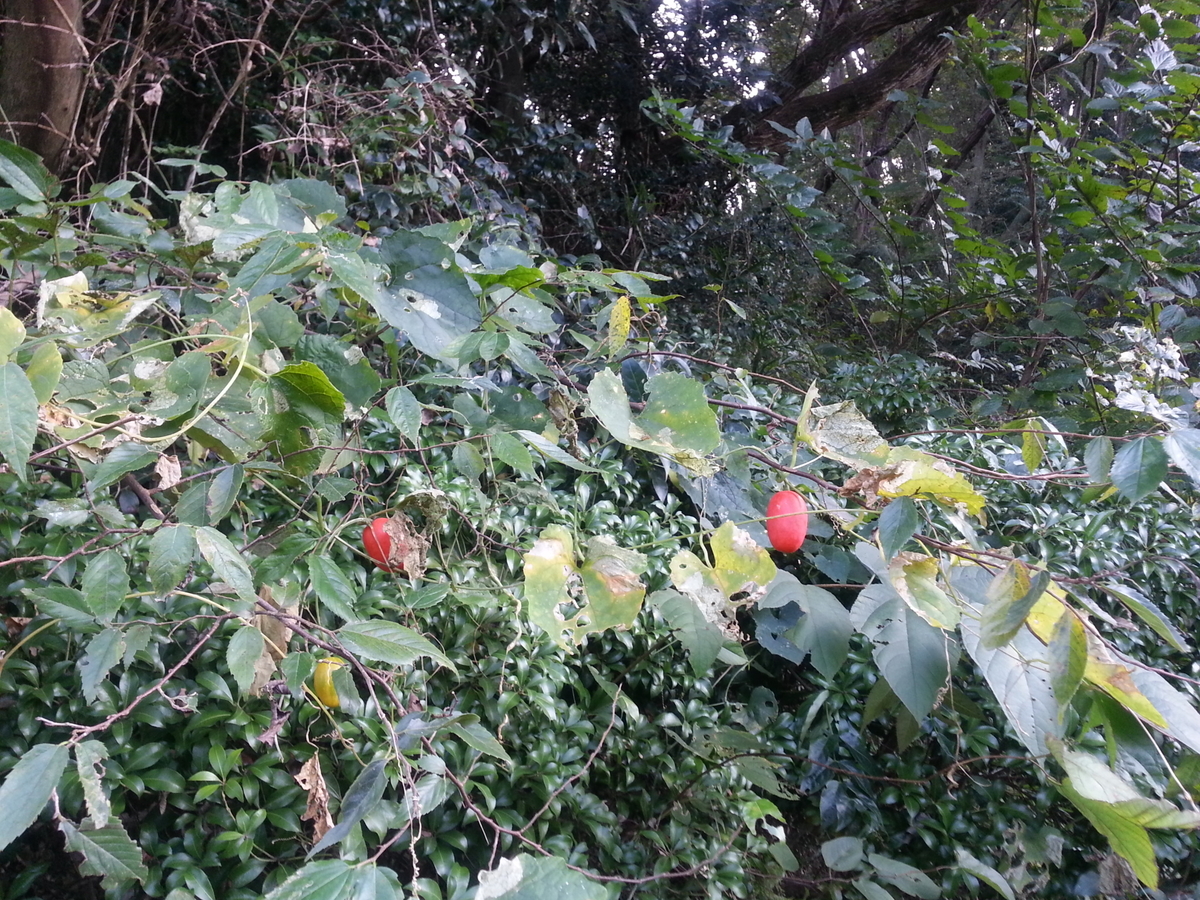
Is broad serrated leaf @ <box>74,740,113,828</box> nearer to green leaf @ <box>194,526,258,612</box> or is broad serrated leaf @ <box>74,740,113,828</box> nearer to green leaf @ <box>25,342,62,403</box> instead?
green leaf @ <box>194,526,258,612</box>

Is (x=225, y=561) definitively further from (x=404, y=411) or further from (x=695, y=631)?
(x=695, y=631)

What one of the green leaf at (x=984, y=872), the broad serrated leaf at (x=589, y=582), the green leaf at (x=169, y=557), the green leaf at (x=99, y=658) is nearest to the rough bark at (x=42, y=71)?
the green leaf at (x=99, y=658)

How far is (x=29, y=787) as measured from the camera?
1.98 ft

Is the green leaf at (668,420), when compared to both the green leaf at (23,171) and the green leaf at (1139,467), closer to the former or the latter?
the green leaf at (1139,467)

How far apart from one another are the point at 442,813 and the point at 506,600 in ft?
1.25

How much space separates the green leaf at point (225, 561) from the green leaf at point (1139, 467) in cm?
88

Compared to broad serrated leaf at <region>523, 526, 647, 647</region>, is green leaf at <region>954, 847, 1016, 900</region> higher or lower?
lower

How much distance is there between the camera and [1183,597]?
194 cm

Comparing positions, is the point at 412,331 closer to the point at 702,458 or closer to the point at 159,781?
the point at 702,458

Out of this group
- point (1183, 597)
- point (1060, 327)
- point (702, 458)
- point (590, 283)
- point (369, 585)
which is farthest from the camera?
point (1060, 327)

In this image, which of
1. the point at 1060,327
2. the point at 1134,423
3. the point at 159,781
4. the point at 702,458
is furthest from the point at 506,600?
the point at 1060,327

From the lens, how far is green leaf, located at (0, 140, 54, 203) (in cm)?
96

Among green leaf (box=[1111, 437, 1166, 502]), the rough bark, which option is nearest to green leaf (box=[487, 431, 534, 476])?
green leaf (box=[1111, 437, 1166, 502])

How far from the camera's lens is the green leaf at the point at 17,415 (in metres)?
0.54
